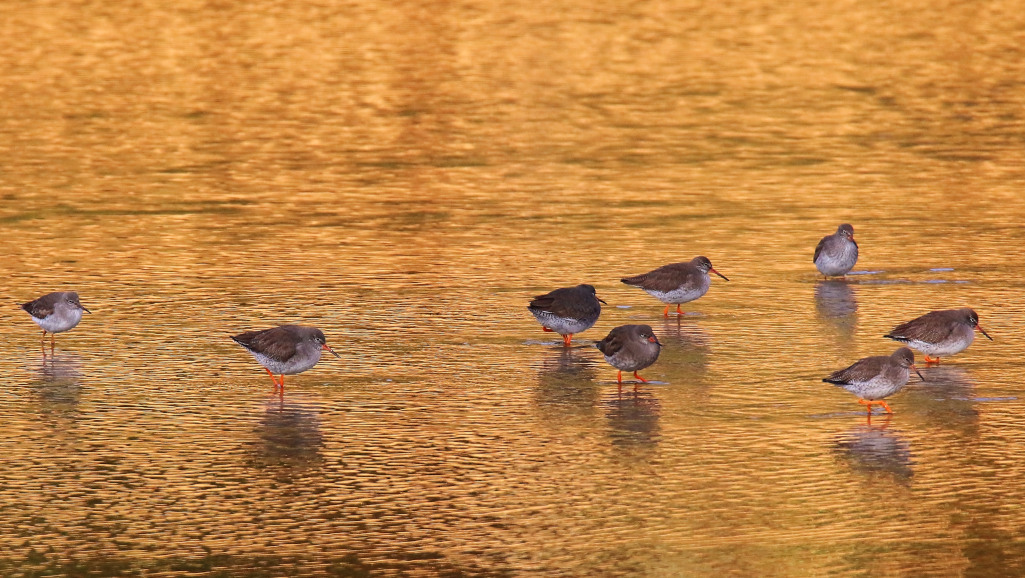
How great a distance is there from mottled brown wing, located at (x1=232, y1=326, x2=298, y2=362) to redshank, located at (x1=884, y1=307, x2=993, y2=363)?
639 centimetres

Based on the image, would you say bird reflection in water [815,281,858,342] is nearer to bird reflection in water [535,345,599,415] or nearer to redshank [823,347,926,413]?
redshank [823,347,926,413]

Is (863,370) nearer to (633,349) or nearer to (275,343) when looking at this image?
(633,349)

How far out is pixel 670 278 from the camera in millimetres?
18562

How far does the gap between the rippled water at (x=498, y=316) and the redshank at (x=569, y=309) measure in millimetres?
402

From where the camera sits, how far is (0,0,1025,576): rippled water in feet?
38.7

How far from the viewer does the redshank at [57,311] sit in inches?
673

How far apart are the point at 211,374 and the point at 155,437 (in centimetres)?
233

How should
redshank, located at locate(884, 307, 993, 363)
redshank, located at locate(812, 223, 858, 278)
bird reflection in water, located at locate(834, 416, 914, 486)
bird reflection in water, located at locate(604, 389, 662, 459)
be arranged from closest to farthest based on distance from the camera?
bird reflection in water, located at locate(834, 416, 914, 486)
bird reflection in water, located at locate(604, 389, 662, 459)
redshank, located at locate(884, 307, 993, 363)
redshank, located at locate(812, 223, 858, 278)

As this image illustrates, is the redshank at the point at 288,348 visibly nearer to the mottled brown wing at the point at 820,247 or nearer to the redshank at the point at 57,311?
the redshank at the point at 57,311

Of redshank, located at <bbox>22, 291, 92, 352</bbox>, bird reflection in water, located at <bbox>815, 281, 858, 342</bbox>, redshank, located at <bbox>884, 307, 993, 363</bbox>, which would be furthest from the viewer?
bird reflection in water, located at <bbox>815, 281, 858, 342</bbox>

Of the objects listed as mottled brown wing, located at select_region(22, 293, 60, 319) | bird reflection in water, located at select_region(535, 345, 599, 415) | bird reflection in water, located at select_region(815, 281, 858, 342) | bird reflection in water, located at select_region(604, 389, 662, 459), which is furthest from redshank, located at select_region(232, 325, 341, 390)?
bird reflection in water, located at select_region(815, 281, 858, 342)

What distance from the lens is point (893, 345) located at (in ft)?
56.5

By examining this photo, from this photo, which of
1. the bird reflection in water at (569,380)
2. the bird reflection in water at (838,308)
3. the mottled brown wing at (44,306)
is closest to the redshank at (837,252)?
the bird reflection in water at (838,308)

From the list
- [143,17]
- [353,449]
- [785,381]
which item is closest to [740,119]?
[785,381]
